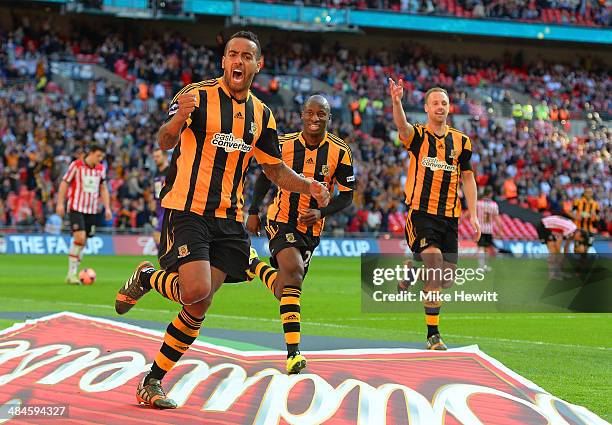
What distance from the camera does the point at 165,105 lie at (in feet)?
114

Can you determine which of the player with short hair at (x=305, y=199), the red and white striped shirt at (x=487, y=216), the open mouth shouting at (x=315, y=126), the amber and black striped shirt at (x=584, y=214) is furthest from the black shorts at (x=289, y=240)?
the amber and black striped shirt at (x=584, y=214)

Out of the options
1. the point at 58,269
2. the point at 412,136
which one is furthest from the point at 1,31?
the point at 412,136

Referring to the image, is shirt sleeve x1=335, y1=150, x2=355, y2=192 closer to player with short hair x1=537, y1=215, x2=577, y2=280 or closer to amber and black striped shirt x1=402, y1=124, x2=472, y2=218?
amber and black striped shirt x1=402, y1=124, x2=472, y2=218

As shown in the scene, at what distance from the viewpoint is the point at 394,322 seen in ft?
41.1

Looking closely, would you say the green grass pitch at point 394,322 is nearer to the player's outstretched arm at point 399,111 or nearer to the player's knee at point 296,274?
the player's knee at point 296,274

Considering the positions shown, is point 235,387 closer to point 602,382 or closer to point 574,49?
point 602,382

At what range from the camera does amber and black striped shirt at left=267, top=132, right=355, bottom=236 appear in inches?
346

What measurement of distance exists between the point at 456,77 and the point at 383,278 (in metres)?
31.8

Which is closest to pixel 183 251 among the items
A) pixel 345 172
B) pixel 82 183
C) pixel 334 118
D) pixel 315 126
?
pixel 315 126

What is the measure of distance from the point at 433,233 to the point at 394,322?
10.8ft

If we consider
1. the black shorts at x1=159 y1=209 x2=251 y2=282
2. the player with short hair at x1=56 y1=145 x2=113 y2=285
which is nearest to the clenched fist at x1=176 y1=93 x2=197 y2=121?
the black shorts at x1=159 y1=209 x2=251 y2=282

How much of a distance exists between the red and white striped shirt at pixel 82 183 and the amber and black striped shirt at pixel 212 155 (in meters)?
11.0

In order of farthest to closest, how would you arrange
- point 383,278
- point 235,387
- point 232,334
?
point 383,278, point 232,334, point 235,387

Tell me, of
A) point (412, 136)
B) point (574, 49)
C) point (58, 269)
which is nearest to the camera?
point (412, 136)
